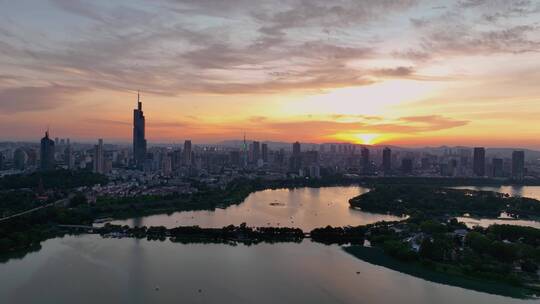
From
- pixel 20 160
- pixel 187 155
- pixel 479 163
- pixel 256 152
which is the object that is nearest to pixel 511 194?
pixel 479 163

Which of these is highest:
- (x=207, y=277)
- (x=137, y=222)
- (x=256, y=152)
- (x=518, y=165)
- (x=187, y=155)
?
(x=256, y=152)

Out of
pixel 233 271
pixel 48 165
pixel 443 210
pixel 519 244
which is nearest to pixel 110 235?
pixel 233 271

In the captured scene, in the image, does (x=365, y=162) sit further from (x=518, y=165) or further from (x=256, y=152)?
(x=256, y=152)

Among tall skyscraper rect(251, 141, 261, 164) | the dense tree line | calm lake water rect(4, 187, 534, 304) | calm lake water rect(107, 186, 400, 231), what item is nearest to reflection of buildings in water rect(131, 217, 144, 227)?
calm lake water rect(107, 186, 400, 231)

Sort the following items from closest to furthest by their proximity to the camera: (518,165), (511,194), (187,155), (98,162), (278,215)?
(278,215) → (511,194) → (98,162) → (518,165) → (187,155)

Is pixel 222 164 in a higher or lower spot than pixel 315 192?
higher

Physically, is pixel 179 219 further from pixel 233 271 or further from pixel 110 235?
pixel 233 271
